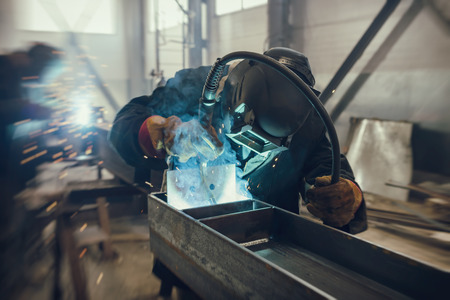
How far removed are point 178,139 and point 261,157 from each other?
408 mm

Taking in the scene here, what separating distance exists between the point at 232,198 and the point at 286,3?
15.7ft

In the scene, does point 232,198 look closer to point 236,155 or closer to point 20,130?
point 236,155

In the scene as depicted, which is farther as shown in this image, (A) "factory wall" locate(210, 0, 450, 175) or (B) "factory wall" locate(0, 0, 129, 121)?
(B) "factory wall" locate(0, 0, 129, 121)

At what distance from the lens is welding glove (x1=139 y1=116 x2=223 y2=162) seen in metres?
1.22

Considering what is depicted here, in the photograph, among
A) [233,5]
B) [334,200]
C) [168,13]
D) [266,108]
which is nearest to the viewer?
[266,108]

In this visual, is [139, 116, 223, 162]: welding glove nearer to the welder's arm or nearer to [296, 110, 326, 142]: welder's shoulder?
the welder's arm

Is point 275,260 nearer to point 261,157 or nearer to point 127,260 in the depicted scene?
point 261,157

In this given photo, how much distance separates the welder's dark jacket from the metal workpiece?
0.29 meters

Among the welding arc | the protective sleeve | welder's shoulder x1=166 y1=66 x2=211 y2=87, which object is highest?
welder's shoulder x1=166 y1=66 x2=211 y2=87

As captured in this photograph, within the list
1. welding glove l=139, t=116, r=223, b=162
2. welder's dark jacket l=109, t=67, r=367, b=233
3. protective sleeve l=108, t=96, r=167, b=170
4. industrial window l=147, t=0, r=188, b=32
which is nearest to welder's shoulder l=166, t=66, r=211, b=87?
welder's dark jacket l=109, t=67, r=367, b=233

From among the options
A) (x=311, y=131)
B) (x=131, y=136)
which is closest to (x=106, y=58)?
(x=131, y=136)

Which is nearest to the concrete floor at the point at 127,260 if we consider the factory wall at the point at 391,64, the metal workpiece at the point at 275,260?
the metal workpiece at the point at 275,260

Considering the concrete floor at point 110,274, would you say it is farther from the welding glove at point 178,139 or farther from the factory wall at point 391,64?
the factory wall at point 391,64

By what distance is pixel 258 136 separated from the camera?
108 cm
